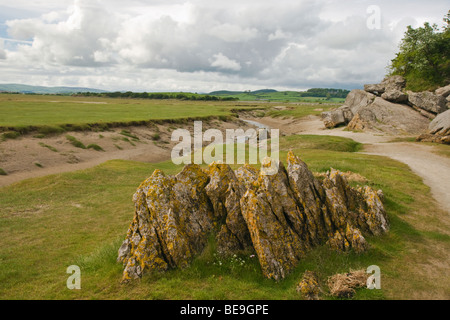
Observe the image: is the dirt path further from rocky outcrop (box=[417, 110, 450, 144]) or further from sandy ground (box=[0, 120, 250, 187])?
sandy ground (box=[0, 120, 250, 187])

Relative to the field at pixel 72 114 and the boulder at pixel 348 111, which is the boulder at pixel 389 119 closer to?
the boulder at pixel 348 111

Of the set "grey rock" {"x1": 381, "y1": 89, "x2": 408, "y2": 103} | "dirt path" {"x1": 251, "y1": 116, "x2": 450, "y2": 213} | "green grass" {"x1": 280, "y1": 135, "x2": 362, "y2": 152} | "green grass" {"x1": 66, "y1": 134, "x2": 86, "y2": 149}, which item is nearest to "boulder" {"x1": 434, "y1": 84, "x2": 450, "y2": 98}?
"grey rock" {"x1": 381, "y1": 89, "x2": 408, "y2": 103}

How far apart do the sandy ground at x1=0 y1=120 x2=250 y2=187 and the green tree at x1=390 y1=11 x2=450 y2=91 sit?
207ft

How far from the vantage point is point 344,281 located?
33.7ft

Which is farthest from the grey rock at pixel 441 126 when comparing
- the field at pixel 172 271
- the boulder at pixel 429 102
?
the field at pixel 172 271

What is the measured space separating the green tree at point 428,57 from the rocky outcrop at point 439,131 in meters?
24.6

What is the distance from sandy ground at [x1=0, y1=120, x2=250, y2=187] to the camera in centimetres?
3900

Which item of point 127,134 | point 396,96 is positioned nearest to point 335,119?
point 396,96

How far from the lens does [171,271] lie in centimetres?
1121

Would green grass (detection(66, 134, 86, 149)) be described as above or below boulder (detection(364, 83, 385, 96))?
below

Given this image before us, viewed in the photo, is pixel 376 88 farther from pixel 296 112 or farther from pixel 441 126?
pixel 296 112
